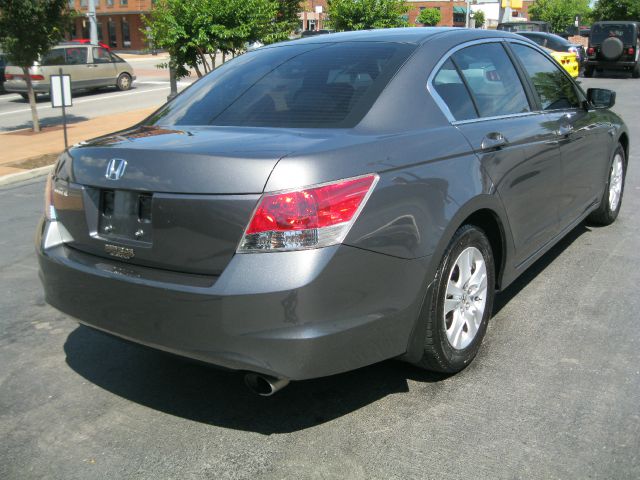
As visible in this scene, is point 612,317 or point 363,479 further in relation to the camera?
point 612,317

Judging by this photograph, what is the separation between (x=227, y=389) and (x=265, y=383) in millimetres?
687

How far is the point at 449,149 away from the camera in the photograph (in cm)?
327

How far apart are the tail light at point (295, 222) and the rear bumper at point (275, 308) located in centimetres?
4

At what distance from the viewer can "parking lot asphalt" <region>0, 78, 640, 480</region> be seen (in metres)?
2.83

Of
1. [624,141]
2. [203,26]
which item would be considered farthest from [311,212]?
[203,26]

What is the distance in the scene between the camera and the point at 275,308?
8.59 ft

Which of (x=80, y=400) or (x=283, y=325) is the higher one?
(x=283, y=325)

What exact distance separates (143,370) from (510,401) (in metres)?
1.88

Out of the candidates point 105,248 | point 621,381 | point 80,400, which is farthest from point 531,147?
point 80,400

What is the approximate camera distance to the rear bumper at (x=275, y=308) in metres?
2.63

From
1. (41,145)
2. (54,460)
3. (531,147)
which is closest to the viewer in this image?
(54,460)

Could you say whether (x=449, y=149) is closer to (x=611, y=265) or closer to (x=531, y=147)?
(x=531, y=147)

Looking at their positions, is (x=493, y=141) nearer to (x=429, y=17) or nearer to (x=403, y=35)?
(x=403, y=35)

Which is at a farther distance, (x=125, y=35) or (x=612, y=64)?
(x=125, y=35)
